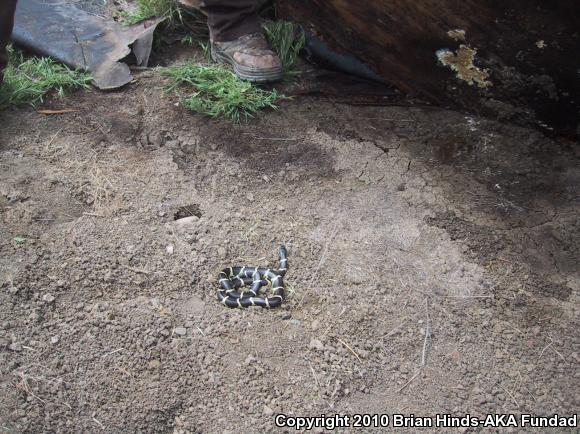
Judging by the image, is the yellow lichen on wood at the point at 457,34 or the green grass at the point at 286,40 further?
the green grass at the point at 286,40

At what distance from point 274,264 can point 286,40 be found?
195 centimetres

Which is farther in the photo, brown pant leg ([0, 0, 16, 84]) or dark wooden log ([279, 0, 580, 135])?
brown pant leg ([0, 0, 16, 84])

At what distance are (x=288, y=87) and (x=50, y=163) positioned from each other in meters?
1.63

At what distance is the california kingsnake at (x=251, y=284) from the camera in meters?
2.79

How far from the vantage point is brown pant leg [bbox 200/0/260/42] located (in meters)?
4.08

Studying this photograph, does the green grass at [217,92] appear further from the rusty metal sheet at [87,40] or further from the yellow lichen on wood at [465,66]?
the yellow lichen on wood at [465,66]

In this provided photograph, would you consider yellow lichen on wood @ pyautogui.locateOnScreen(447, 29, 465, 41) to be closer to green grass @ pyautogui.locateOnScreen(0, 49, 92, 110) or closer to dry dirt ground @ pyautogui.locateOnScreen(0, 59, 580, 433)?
dry dirt ground @ pyautogui.locateOnScreen(0, 59, 580, 433)

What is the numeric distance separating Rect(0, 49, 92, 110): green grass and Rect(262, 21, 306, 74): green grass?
1311 mm

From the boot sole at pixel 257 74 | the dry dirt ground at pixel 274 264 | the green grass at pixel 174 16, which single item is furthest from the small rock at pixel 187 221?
the green grass at pixel 174 16

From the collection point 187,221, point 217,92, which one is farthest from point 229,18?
point 187,221

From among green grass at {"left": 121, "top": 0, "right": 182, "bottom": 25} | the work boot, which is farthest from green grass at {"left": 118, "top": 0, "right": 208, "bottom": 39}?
the work boot

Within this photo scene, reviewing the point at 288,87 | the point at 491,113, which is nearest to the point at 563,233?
Result: the point at 491,113

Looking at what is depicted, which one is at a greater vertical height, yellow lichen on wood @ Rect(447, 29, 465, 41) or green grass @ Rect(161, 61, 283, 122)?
yellow lichen on wood @ Rect(447, 29, 465, 41)

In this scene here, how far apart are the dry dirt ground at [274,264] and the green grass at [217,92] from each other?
0.34 ft
